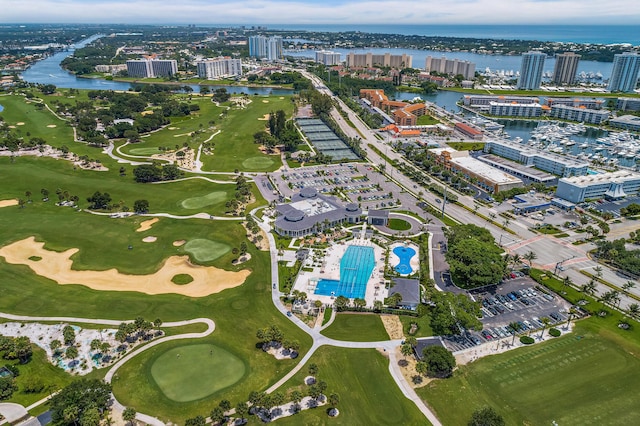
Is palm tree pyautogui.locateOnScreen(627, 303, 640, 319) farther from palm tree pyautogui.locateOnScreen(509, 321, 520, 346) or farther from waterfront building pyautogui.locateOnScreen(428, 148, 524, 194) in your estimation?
waterfront building pyautogui.locateOnScreen(428, 148, 524, 194)

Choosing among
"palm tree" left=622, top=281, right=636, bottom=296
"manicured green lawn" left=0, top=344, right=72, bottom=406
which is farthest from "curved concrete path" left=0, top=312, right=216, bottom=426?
"palm tree" left=622, top=281, right=636, bottom=296

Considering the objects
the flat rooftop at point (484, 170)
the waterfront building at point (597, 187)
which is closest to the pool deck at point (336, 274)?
the flat rooftop at point (484, 170)

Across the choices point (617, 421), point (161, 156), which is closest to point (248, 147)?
point (161, 156)

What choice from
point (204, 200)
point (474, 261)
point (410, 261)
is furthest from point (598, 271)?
point (204, 200)

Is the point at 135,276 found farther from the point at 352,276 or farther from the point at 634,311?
the point at 634,311

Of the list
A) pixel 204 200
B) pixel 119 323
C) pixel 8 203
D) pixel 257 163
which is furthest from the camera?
pixel 257 163

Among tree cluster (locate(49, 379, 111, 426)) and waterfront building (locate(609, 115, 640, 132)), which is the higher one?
waterfront building (locate(609, 115, 640, 132))
